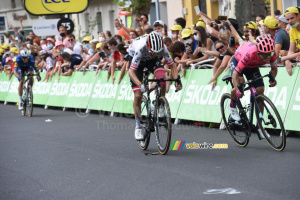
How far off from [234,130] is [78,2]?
14486 millimetres

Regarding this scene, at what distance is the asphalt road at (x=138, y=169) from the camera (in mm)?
7277

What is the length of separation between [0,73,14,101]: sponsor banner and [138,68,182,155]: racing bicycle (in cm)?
1676

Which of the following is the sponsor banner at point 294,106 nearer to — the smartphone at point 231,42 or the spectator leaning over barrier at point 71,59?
the smartphone at point 231,42

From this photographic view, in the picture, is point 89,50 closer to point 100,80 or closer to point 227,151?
point 100,80

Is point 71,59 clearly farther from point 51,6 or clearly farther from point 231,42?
point 231,42

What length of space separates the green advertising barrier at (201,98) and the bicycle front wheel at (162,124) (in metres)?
2.98

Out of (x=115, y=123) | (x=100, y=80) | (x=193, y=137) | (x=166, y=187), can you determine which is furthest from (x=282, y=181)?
(x=100, y=80)

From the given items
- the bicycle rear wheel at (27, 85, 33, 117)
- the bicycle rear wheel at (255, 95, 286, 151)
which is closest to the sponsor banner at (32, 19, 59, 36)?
the bicycle rear wheel at (27, 85, 33, 117)

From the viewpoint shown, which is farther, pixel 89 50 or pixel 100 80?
pixel 89 50

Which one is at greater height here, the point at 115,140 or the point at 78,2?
the point at 78,2

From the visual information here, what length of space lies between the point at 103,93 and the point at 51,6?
686 cm

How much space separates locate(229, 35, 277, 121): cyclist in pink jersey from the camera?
9305 millimetres

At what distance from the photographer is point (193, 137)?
12.0m

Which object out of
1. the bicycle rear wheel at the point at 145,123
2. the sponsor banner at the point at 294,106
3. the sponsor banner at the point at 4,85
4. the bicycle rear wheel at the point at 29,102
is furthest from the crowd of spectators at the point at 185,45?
the sponsor banner at the point at 4,85
